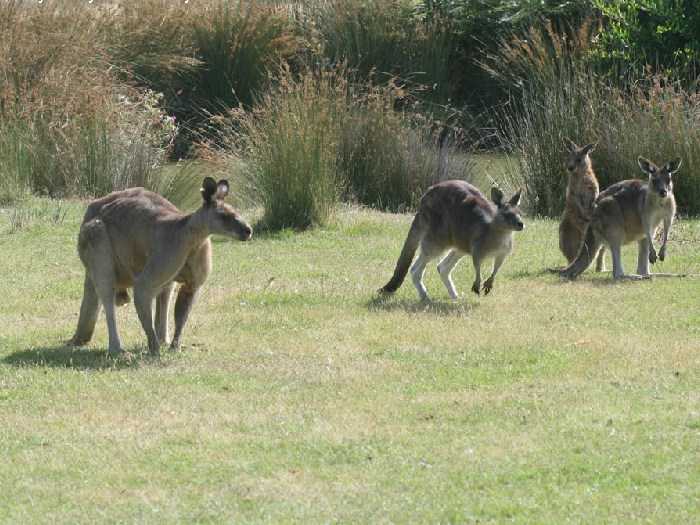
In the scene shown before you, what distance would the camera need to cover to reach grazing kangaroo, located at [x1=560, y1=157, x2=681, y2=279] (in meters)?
12.3

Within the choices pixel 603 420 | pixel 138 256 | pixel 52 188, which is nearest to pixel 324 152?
pixel 52 188

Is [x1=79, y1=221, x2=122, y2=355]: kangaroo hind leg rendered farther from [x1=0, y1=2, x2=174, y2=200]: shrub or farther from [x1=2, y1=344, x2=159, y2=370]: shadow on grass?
[x1=0, y1=2, x2=174, y2=200]: shrub

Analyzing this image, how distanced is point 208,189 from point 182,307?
86 centimetres

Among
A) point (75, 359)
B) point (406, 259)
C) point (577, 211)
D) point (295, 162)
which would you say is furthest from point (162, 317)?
point (295, 162)

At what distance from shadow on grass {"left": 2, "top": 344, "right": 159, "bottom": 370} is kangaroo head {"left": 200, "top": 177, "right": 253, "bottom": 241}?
3.14 ft

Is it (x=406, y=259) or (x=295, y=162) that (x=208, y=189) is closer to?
(x=406, y=259)

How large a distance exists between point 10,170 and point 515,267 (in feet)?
22.0

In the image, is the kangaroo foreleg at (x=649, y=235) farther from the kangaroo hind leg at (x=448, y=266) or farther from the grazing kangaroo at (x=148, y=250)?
the grazing kangaroo at (x=148, y=250)

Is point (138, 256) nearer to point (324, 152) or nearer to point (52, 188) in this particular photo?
point (324, 152)

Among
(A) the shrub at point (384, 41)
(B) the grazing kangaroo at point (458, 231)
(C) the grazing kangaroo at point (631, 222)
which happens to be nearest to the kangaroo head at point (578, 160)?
(C) the grazing kangaroo at point (631, 222)

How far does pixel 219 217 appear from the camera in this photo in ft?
29.7

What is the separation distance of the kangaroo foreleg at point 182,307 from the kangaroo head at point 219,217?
55 cm

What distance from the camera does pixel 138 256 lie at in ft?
Result: 30.5

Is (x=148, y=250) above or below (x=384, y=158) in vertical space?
above
